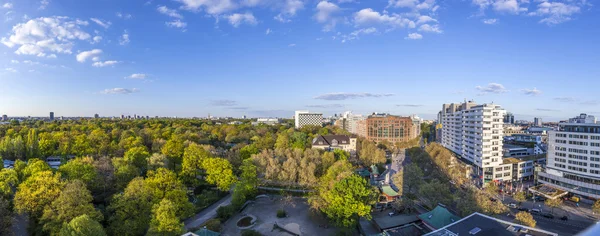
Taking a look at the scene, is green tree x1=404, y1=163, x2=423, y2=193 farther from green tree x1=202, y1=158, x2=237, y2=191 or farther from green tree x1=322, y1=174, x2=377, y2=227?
green tree x1=202, y1=158, x2=237, y2=191

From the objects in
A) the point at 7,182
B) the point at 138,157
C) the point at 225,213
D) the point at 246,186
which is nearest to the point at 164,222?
the point at 225,213

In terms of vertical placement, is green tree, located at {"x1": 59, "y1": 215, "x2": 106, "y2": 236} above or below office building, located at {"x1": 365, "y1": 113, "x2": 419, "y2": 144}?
below

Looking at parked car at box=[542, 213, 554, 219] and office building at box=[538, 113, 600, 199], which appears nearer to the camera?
parked car at box=[542, 213, 554, 219]

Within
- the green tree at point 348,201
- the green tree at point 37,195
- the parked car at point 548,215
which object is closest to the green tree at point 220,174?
the green tree at point 348,201

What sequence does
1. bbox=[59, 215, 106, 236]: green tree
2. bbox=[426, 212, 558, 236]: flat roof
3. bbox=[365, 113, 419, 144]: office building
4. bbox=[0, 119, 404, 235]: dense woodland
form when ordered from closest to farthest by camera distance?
bbox=[426, 212, 558, 236]: flat roof < bbox=[59, 215, 106, 236]: green tree < bbox=[0, 119, 404, 235]: dense woodland < bbox=[365, 113, 419, 144]: office building

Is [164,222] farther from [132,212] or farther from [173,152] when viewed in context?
[173,152]

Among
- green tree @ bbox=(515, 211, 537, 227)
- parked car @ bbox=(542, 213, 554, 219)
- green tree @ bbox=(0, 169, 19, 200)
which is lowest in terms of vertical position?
parked car @ bbox=(542, 213, 554, 219)

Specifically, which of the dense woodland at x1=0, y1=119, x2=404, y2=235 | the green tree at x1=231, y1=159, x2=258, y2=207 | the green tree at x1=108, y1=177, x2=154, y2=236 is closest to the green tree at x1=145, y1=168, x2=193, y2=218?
the dense woodland at x1=0, y1=119, x2=404, y2=235
